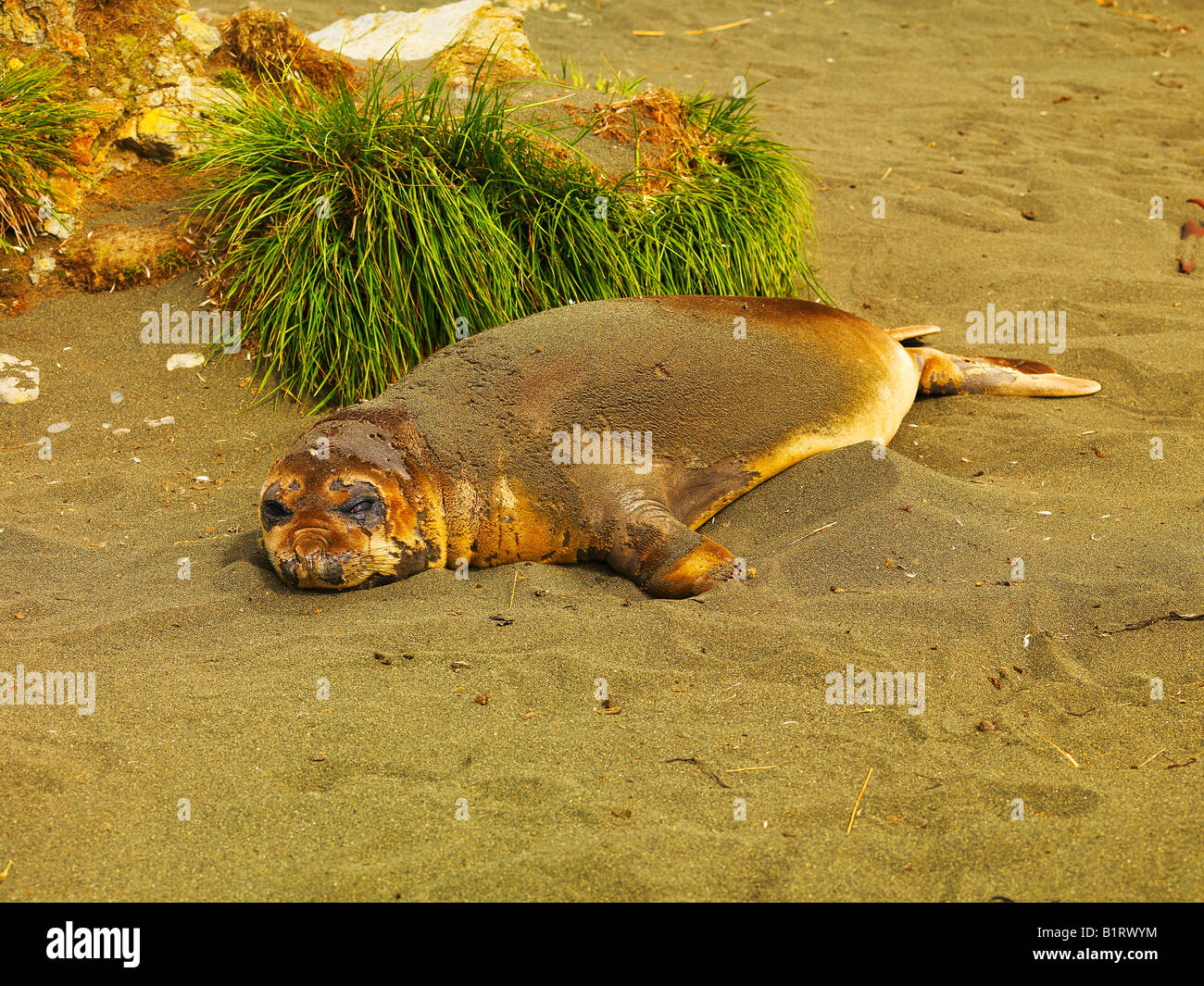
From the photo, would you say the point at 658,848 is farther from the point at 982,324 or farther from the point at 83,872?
the point at 982,324

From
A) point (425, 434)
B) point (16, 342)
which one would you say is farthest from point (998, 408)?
point (16, 342)

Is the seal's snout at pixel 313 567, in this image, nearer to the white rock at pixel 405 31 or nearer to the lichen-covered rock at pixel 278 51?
the lichen-covered rock at pixel 278 51

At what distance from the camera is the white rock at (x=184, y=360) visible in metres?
5.02

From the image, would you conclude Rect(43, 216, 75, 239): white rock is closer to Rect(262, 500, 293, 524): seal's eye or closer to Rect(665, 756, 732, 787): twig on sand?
Rect(262, 500, 293, 524): seal's eye

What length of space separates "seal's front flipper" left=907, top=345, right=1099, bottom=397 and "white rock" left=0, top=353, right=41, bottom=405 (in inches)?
163

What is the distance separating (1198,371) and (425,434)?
385 centimetres

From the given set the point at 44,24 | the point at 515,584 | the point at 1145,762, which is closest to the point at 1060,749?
the point at 1145,762

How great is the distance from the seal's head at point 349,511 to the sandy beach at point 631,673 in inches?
4.9

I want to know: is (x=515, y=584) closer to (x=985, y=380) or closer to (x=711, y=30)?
(x=985, y=380)

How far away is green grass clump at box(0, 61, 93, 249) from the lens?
5.16 metres

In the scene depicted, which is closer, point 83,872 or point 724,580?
point 83,872

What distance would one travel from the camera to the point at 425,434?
3816mm

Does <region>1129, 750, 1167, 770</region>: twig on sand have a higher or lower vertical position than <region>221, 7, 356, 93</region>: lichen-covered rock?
lower

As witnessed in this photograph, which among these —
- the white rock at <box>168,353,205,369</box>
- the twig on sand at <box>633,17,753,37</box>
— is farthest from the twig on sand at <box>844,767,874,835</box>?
the twig on sand at <box>633,17,753,37</box>
